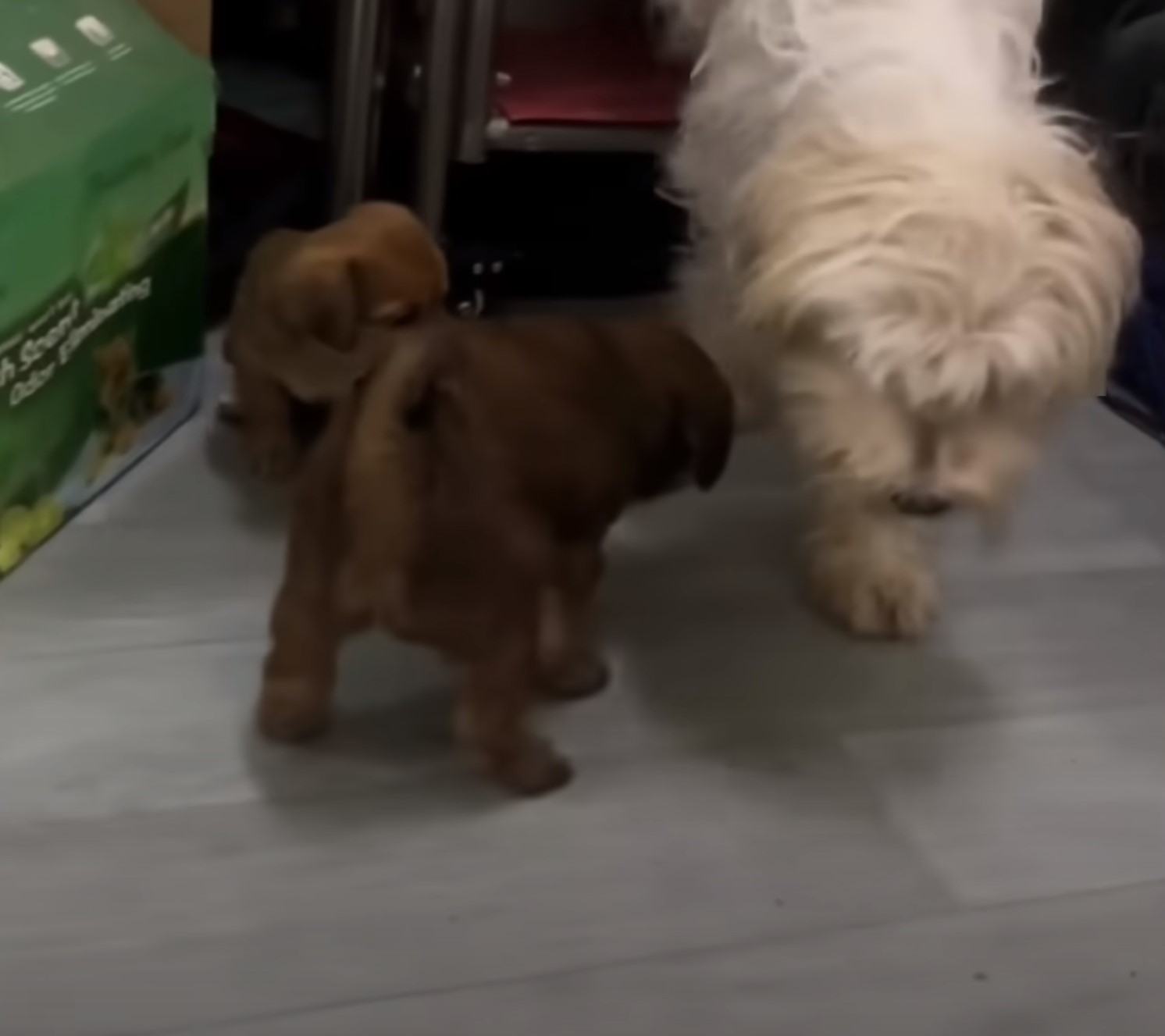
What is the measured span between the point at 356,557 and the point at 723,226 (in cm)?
50

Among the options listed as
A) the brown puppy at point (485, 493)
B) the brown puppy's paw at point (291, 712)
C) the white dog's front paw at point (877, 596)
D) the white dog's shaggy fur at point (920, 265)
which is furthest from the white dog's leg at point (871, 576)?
the brown puppy's paw at point (291, 712)

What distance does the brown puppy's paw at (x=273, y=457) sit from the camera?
176 centimetres

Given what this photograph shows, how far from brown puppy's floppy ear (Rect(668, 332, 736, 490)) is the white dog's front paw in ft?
0.82

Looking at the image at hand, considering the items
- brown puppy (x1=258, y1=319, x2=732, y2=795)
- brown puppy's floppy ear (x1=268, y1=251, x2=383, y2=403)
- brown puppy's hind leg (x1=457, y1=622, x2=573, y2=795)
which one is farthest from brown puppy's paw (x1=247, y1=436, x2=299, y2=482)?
brown puppy's hind leg (x1=457, y1=622, x2=573, y2=795)

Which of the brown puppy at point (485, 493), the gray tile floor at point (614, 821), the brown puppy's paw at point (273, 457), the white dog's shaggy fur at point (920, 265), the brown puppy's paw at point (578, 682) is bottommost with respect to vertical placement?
the gray tile floor at point (614, 821)

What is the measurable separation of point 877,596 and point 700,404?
1.06 ft

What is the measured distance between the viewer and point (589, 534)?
1.42 meters

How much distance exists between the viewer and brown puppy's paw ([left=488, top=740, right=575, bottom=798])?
1.41m

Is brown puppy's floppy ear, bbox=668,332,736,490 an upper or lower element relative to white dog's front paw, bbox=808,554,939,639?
upper

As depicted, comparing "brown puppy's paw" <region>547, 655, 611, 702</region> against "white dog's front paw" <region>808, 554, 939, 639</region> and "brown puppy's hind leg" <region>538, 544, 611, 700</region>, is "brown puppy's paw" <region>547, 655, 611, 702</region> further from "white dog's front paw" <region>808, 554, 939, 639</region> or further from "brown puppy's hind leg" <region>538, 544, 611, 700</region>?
"white dog's front paw" <region>808, 554, 939, 639</region>

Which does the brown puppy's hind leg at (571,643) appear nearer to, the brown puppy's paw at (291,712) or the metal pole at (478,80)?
the brown puppy's paw at (291,712)

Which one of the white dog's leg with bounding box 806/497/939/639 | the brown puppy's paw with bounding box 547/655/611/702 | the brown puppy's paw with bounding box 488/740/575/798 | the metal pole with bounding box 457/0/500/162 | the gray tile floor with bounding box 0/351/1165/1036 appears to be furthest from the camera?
the metal pole with bounding box 457/0/500/162

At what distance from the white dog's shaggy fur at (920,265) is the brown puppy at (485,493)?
0.10 meters

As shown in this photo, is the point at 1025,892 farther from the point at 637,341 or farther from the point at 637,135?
the point at 637,135
